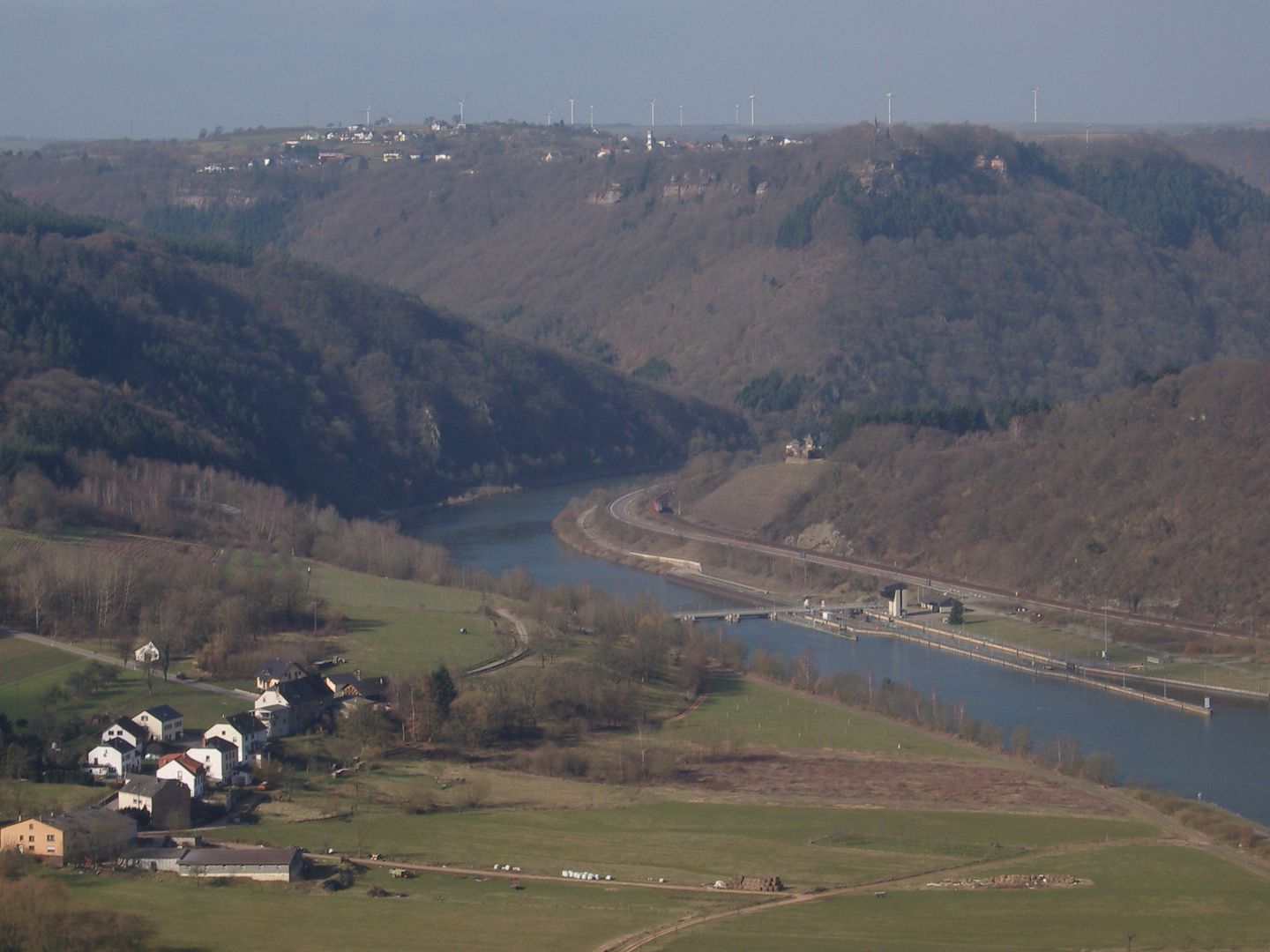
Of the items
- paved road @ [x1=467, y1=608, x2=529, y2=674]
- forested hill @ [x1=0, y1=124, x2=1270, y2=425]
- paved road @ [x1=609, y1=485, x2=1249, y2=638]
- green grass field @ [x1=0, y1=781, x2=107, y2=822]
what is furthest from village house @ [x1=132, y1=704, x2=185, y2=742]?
forested hill @ [x1=0, y1=124, x2=1270, y2=425]

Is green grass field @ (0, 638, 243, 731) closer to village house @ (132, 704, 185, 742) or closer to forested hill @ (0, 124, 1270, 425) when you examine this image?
village house @ (132, 704, 185, 742)

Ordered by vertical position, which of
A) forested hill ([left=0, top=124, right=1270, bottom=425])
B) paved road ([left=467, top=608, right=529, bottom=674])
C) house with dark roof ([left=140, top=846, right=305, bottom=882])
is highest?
forested hill ([left=0, top=124, right=1270, bottom=425])

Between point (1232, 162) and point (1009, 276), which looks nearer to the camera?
point (1009, 276)

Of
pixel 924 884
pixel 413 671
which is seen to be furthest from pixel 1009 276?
pixel 924 884

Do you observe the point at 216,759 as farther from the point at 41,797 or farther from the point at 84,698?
the point at 84,698

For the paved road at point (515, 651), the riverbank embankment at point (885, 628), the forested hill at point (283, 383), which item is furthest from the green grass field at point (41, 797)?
the forested hill at point (283, 383)

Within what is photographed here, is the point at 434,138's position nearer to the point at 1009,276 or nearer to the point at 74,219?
the point at 1009,276
